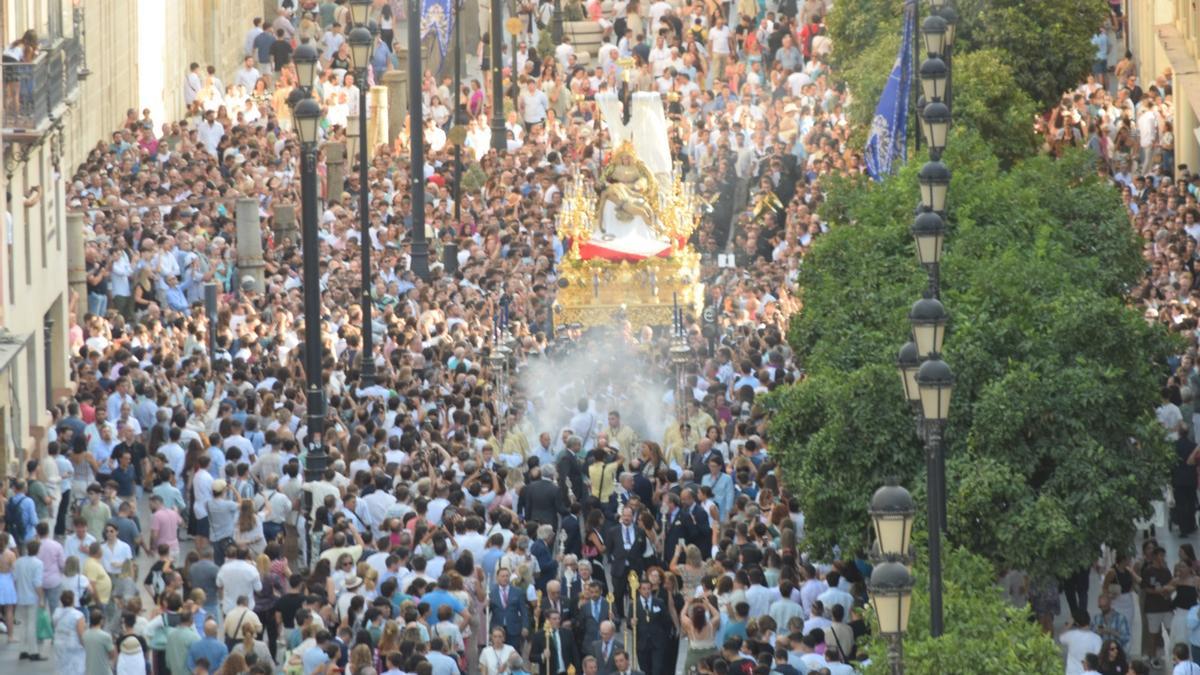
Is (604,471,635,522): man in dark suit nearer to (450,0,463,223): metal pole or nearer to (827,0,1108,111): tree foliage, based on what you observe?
(450,0,463,223): metal pole

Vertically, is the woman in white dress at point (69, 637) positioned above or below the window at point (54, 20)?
below

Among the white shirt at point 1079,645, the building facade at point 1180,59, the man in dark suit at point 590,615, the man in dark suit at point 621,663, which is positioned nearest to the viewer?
the man in dark suit at point 621,663

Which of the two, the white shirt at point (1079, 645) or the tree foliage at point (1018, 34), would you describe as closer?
the white shirt at point (1079, 645)

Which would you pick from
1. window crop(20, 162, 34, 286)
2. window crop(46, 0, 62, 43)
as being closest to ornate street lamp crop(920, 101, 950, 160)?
window crop(20, 162, 34, 286)

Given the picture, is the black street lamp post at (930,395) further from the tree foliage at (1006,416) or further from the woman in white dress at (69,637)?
the woman in white dress at (69,637)

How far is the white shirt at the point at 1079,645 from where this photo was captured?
28.1 metres

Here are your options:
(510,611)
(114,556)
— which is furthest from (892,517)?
(114,556)

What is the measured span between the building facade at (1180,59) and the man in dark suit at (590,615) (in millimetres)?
22916

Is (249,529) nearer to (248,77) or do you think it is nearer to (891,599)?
(891,599)

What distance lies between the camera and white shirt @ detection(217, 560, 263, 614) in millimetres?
29188

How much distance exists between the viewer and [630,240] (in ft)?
148

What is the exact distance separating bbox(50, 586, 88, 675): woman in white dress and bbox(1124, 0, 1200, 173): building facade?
25.2m

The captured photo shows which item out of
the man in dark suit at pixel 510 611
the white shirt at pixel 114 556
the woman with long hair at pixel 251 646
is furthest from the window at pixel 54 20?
the woman with long hair at pixel 251 646

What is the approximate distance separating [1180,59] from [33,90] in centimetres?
2050
